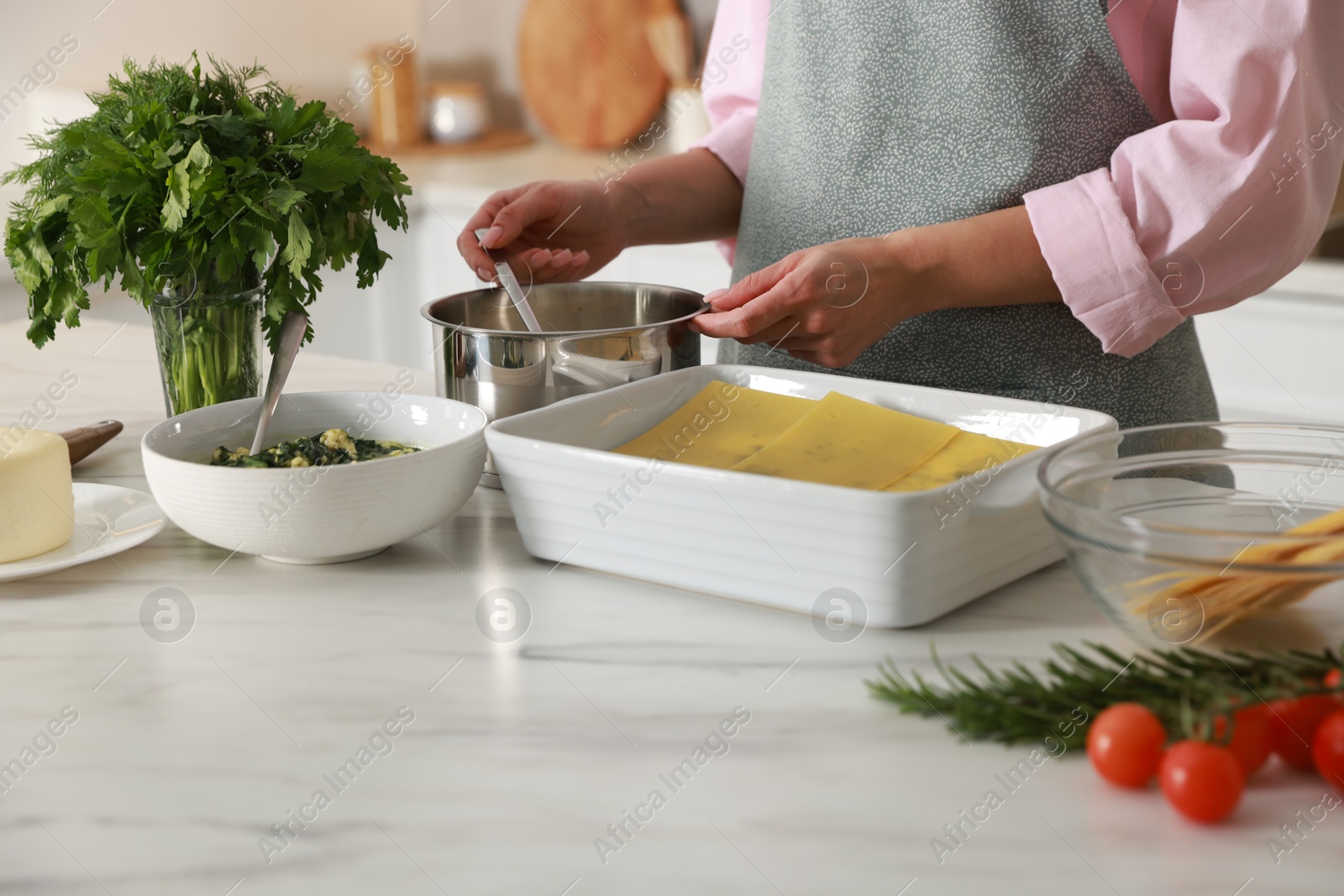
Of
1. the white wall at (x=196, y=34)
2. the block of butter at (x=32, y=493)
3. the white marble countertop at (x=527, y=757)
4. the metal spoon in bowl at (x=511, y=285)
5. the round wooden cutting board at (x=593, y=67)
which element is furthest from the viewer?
the round wooden cutting board at (x=593, y=67)

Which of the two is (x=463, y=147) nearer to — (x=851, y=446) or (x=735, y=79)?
(x=735, y=79)

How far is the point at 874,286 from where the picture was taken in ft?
3.08

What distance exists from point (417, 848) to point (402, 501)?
0.30 m

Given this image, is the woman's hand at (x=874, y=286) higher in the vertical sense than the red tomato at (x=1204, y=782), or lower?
higher

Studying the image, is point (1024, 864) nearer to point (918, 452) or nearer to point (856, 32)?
point (918, 452)

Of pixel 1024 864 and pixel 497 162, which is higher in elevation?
pixel 1024 864

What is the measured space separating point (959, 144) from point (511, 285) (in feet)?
1.28

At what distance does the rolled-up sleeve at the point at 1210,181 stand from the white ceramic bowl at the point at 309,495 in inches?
18.2

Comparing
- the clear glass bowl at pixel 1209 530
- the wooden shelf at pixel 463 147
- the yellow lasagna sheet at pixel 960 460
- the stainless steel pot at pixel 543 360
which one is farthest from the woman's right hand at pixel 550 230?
the wooden shelf at pixel 463 147

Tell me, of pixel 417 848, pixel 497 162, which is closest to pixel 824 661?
pixel 417 848

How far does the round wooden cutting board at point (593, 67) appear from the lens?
2.79 meters

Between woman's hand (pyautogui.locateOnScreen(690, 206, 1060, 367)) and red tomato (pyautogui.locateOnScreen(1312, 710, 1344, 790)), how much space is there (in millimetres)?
471

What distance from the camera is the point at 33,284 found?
0.91 metres

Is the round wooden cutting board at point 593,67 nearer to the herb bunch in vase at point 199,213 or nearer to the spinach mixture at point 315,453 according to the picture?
the herb bunch in vase at point 199,213
